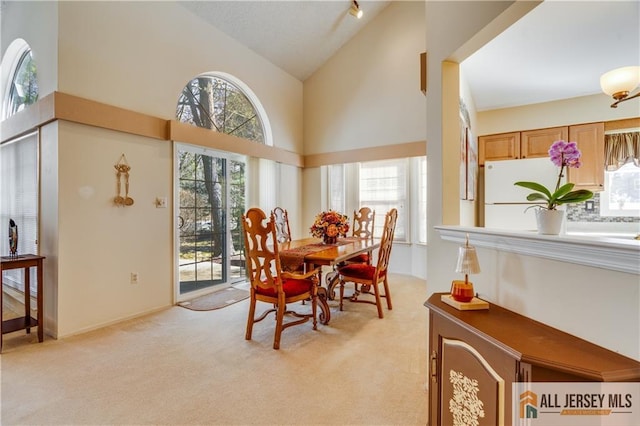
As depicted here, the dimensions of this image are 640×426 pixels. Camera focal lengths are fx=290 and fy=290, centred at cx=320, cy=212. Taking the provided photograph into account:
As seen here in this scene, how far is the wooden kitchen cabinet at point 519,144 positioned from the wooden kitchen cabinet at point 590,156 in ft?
0.53

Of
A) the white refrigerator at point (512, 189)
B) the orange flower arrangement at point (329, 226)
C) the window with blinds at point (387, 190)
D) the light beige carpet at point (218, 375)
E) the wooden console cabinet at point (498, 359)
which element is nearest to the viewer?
the wooden console cabinet at point (498, 359)

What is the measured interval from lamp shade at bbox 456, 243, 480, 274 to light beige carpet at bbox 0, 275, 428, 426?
Answer: 3.08ft

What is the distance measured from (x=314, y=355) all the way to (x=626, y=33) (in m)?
3.68

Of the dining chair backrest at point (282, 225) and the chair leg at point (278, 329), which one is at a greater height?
the dining chair backrest at point (282, 225)

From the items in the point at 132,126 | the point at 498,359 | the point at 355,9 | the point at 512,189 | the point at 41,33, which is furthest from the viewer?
the point at 355,9

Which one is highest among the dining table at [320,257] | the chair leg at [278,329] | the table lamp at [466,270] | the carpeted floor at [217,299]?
the table lamp at [466,270]

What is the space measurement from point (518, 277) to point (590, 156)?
137 inches

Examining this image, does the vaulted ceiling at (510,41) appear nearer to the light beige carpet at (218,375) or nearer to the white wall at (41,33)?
the white wall at (41,33)

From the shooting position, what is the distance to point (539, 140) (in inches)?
152

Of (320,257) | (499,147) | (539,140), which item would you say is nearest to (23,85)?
(320,257)

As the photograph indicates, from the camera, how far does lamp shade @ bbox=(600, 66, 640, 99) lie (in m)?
1.87

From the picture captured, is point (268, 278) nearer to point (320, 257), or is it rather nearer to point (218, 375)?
point (320, 257)

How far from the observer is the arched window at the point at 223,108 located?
396 cm

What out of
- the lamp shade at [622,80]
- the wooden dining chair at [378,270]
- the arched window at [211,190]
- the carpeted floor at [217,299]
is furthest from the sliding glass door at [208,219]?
the lamp shade at [622,80]
